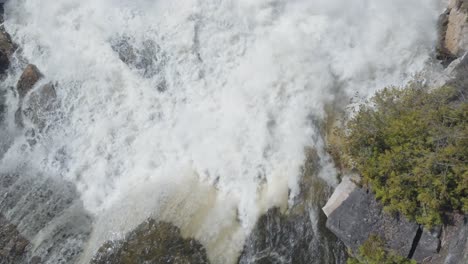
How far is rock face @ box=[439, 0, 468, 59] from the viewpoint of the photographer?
10.2 metres

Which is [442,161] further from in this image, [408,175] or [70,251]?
[70,251]

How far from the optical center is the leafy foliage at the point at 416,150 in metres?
7.86

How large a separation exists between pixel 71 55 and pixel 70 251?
5.01 meters

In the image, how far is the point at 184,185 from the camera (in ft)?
32.4

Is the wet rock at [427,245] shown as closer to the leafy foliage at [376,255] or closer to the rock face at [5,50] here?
the leafy foliage at [376,255]

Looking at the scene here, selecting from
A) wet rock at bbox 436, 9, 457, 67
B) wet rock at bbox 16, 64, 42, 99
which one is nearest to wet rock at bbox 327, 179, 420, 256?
wet rock at bbox 436, 9, 457, 67

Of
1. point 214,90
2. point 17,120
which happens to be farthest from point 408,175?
point 17,120

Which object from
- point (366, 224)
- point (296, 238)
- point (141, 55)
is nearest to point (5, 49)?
point (141, 55)

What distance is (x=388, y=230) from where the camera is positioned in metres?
8.55

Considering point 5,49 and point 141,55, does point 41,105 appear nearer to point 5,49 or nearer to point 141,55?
point 5,49

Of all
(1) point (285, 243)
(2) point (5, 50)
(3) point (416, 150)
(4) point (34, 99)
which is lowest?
(1) point (285, 243)

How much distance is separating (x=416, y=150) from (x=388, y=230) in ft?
5.28

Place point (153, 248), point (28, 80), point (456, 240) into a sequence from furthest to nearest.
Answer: point (28, 80) < point (153, 248) < point (456, 240)

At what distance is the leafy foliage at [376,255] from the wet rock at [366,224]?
0.39 ft
